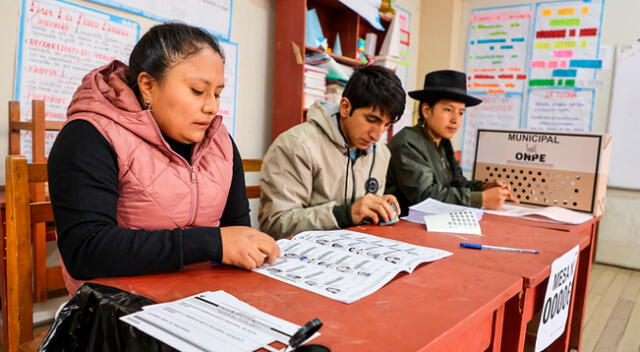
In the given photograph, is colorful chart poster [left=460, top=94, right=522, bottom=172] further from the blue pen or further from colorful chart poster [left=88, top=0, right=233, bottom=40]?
the blue pen

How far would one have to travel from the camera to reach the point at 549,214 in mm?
1629

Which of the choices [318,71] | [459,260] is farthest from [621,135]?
[459,260]

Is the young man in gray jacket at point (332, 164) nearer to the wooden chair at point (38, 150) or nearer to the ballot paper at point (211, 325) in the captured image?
the ballot paper at point (211, 325)

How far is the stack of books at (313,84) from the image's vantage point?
8.68ft

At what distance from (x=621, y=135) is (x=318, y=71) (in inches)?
92.5

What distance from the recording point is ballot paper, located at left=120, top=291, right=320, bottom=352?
50 cm

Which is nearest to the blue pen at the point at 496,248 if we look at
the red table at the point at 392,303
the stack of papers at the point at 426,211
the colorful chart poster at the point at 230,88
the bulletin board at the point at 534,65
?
the red table at the point at 392,303

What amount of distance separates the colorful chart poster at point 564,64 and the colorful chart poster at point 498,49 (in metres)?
0.10

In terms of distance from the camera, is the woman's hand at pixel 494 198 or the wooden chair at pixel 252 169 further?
the woman's hand at pixel 494 198

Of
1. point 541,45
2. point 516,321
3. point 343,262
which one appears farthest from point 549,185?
point 541,45

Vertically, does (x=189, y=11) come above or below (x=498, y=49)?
below

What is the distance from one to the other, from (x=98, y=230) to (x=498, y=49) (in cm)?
386

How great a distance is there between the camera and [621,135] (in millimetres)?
3314

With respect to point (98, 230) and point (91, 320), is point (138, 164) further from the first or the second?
point (91, 320)
